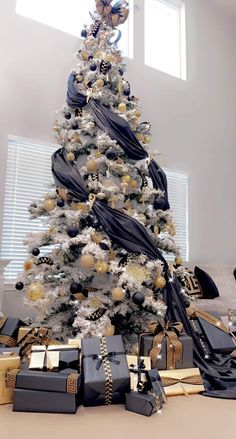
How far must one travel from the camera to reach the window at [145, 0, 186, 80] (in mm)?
4520

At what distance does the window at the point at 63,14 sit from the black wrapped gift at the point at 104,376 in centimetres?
345

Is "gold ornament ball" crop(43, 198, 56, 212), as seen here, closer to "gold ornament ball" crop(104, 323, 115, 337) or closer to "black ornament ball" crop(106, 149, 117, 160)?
"black ornament ball" crop(106, 149, 117, 160)

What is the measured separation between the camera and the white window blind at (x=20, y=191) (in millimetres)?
3096

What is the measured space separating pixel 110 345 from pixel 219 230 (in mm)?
3285

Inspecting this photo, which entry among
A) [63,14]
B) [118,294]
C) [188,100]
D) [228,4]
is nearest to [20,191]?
[118,294]

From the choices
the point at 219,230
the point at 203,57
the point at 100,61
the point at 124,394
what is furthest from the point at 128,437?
the point at 203,57

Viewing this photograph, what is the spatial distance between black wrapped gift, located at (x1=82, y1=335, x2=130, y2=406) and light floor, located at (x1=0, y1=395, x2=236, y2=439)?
0.16 feet

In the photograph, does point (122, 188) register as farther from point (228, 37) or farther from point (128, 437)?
point (228, 37)

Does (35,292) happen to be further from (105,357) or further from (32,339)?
(105,357)

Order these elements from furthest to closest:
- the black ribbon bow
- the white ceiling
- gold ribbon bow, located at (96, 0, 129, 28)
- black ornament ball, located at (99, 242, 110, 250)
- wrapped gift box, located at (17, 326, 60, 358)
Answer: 1. the white ceiling
2. gold ribbon bow, located at (96, 0, 129, 28)
3. black ornament ball, located at (99, 242, 110, 250)
4. wrapped gift box, located at (17, 326, 60, 358)
5. the black ribbon bow

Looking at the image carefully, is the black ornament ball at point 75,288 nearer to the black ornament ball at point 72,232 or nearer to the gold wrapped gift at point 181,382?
the black ornament ball at point 72,232

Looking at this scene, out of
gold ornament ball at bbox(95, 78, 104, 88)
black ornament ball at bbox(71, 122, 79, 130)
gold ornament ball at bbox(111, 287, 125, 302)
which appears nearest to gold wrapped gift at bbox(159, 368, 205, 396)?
gold ornament ball at bbox(111, 287, 125, 302)

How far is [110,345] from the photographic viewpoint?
1.70 meters

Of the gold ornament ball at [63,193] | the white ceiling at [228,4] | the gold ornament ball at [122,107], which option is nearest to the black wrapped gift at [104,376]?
the gold ornament ball at [63,193]
